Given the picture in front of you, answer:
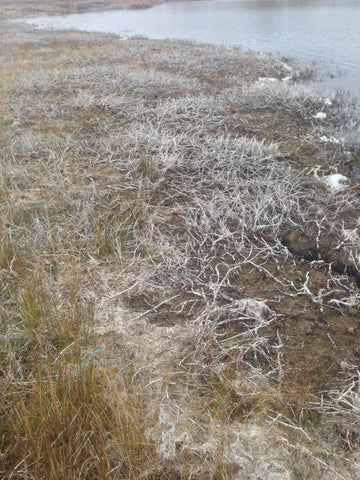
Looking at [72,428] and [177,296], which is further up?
[72,428]

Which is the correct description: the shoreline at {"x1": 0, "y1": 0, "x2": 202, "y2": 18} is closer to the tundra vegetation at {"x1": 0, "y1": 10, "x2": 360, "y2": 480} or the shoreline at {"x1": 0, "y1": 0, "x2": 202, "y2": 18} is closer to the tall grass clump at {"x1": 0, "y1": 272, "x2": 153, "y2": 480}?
the tundra vegetation at {"x1": 0, "y1": 10, "x2": 360, "y2": 480}

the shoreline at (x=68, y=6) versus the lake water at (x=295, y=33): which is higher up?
the shoreline at (x=68, y=6)

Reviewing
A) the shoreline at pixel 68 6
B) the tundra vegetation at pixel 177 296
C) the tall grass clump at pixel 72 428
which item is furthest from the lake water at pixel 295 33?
the shoreline at pixel 68 6

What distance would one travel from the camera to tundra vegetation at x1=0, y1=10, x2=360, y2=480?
173 cm

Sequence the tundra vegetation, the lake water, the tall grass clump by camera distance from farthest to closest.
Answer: the lake water < the tundra vegetation < the tall grass clump

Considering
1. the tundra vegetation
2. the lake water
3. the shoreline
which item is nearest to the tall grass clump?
the tundra vegetation

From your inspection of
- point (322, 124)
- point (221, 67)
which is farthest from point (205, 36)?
point (322, 124)

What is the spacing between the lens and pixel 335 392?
208 centimetres

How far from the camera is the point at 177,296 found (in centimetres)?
277

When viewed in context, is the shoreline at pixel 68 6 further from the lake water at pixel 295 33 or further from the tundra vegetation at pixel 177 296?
the tundra vegetation at pixel 177 296

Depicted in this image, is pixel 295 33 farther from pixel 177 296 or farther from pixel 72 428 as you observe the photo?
pixel 72 428

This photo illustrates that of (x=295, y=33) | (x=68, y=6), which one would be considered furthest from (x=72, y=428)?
(x=68, y=6)

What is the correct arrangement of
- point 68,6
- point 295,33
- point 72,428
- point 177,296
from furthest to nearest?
point 68,6 → point 295,33 → point 177,296 → point 72,428

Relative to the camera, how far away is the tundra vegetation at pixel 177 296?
1.73 metres
